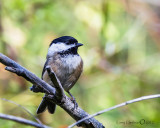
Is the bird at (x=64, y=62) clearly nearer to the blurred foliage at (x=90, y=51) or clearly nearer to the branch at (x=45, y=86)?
the branch at (x=45, y=86)

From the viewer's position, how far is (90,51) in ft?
12.0

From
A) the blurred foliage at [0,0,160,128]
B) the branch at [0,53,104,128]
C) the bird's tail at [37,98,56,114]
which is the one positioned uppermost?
the blurred foliage at [0,0,160,128]

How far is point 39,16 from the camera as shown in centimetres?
350

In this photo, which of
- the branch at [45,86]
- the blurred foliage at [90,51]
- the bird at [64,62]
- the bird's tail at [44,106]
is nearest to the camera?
the branch at [45,86]

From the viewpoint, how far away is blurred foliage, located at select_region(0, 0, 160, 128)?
346 centimetres

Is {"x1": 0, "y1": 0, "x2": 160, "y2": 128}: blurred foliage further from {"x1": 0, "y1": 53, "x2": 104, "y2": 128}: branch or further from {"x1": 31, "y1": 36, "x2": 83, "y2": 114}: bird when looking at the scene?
{"x1": 0, "y1": 53, "x2": 104, "y2": 128}: branch

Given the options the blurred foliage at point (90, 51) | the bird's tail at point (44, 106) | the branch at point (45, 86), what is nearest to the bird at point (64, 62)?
the bird's tail at point (44, 106)

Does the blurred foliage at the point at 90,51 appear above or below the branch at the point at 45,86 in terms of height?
above

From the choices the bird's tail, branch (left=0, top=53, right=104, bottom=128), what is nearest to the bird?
the bird's tail

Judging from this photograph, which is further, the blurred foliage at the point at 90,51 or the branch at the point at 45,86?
the blurred foliage at the point at 90,51

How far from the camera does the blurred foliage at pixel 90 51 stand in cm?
346

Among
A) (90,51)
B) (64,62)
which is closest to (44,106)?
(64,62)

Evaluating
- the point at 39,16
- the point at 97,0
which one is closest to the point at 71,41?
the point at 39,16

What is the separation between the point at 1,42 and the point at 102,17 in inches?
49.4
